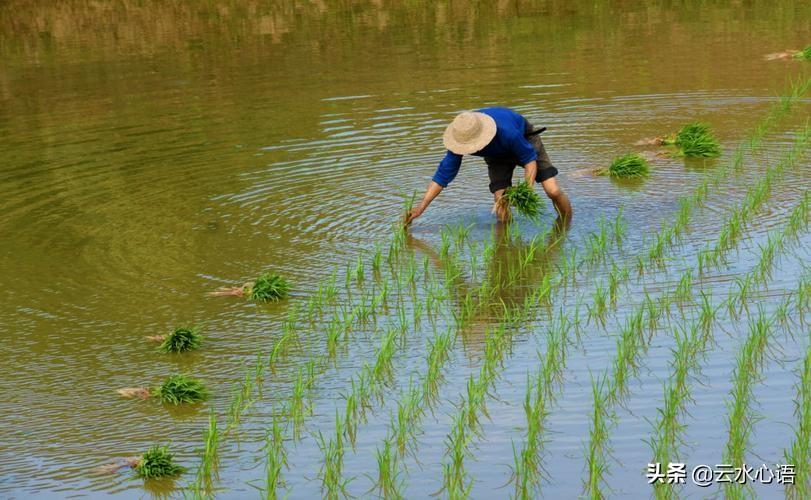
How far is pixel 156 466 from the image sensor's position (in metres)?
4.80

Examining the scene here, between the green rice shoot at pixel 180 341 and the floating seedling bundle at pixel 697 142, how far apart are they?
5.21m

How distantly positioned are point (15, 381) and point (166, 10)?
700 inches

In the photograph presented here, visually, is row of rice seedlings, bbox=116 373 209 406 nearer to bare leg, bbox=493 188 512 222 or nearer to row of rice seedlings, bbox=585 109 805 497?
row of rice seedlings, bbox=585 109 805 497

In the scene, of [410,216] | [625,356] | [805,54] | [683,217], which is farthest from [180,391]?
[805,54]

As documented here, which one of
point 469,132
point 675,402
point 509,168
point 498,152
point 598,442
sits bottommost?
point 598,442

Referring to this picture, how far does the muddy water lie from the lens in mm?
→ 5141

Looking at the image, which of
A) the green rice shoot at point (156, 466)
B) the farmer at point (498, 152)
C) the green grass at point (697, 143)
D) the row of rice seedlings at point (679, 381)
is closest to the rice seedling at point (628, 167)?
the green grass at point (697, 143)

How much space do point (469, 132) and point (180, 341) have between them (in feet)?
7.48

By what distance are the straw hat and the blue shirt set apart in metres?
0.12

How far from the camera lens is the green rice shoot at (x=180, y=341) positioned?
6160 millimetres

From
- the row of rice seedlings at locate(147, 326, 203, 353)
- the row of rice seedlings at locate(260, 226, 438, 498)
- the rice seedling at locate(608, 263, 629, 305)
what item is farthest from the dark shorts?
the row of rice seedlings at locate(147, 326, 203, 353)

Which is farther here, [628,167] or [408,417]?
[628,167]

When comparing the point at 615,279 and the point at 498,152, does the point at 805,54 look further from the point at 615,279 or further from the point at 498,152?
the point at 615,279

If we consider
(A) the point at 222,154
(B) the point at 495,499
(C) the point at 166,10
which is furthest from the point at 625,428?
(C) the point at 166,10
